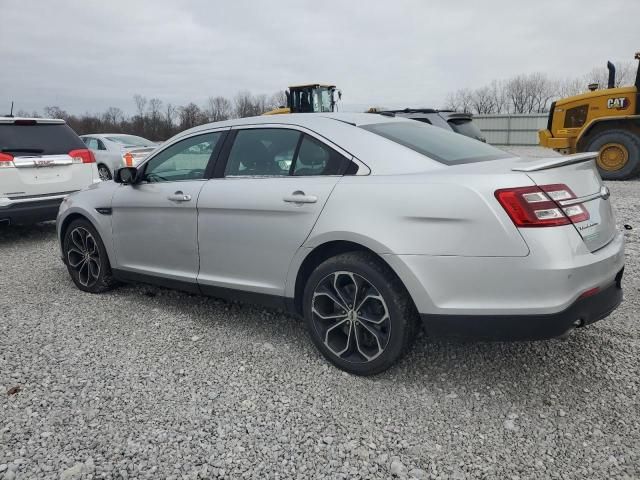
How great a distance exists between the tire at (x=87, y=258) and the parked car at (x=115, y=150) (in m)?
9.44

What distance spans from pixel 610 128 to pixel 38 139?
11.0m

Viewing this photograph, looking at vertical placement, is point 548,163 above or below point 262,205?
above

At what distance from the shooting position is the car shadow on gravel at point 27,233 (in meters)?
7.20

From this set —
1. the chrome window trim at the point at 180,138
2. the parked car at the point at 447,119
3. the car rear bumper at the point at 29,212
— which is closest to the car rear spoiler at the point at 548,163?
the chrome window trim at the point at 180,138

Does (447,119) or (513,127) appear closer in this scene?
(447,119)

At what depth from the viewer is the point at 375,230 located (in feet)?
8.74

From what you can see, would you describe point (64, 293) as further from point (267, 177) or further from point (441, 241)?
point (441, 241)

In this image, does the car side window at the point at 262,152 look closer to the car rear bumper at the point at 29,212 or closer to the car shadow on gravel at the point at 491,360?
the car shadow on gravel at the point at 491,360

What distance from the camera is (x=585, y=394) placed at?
2.65 metres

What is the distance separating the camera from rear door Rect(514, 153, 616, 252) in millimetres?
2438

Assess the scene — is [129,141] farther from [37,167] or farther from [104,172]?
[37,167]

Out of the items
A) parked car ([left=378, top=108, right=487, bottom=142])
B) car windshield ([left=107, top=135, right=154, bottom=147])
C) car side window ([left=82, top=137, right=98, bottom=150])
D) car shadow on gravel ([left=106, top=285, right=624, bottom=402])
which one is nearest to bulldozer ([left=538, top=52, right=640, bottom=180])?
parked car ([left=378, top=108, right=487, bottom=142])

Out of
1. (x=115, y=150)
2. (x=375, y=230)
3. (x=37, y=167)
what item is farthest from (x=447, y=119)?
(x=115, y=150)

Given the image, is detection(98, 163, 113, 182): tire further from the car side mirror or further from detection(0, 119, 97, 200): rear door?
the car side mirror
